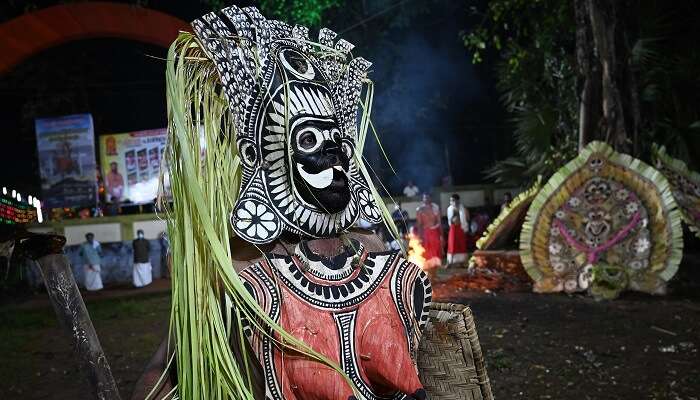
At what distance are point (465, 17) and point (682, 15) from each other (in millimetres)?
9973

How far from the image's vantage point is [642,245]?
758cm

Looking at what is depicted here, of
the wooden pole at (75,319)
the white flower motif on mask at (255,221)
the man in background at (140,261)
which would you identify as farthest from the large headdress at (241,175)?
the man in background at (140,261)

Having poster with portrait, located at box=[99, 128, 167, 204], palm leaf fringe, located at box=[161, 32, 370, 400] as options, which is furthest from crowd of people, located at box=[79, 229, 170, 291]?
palm leaf fringe, located at box=[161, 32, 370, 400]

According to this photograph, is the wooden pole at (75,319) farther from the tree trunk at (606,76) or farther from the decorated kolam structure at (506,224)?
the decorated kolam structure at (506,224)

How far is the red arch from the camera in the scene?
10.0 metres

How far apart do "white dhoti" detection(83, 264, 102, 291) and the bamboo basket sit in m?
12.8

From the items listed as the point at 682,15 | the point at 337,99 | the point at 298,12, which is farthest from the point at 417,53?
the point at 337,99

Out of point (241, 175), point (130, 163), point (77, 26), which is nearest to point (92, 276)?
point (130, 163)

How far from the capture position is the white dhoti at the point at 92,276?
1375cm

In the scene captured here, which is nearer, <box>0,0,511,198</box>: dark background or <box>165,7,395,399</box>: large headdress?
<box>165,7,395,399</box>: large headdress

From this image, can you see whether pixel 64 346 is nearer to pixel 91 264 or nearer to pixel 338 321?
pixel 91 264

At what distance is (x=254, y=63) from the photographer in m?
2.22

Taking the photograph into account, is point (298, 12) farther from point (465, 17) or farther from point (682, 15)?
point (465, 17)

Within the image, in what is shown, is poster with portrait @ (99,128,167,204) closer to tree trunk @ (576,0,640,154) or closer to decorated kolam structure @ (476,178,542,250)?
decorated kolam structure @ (476,178,542,250)
